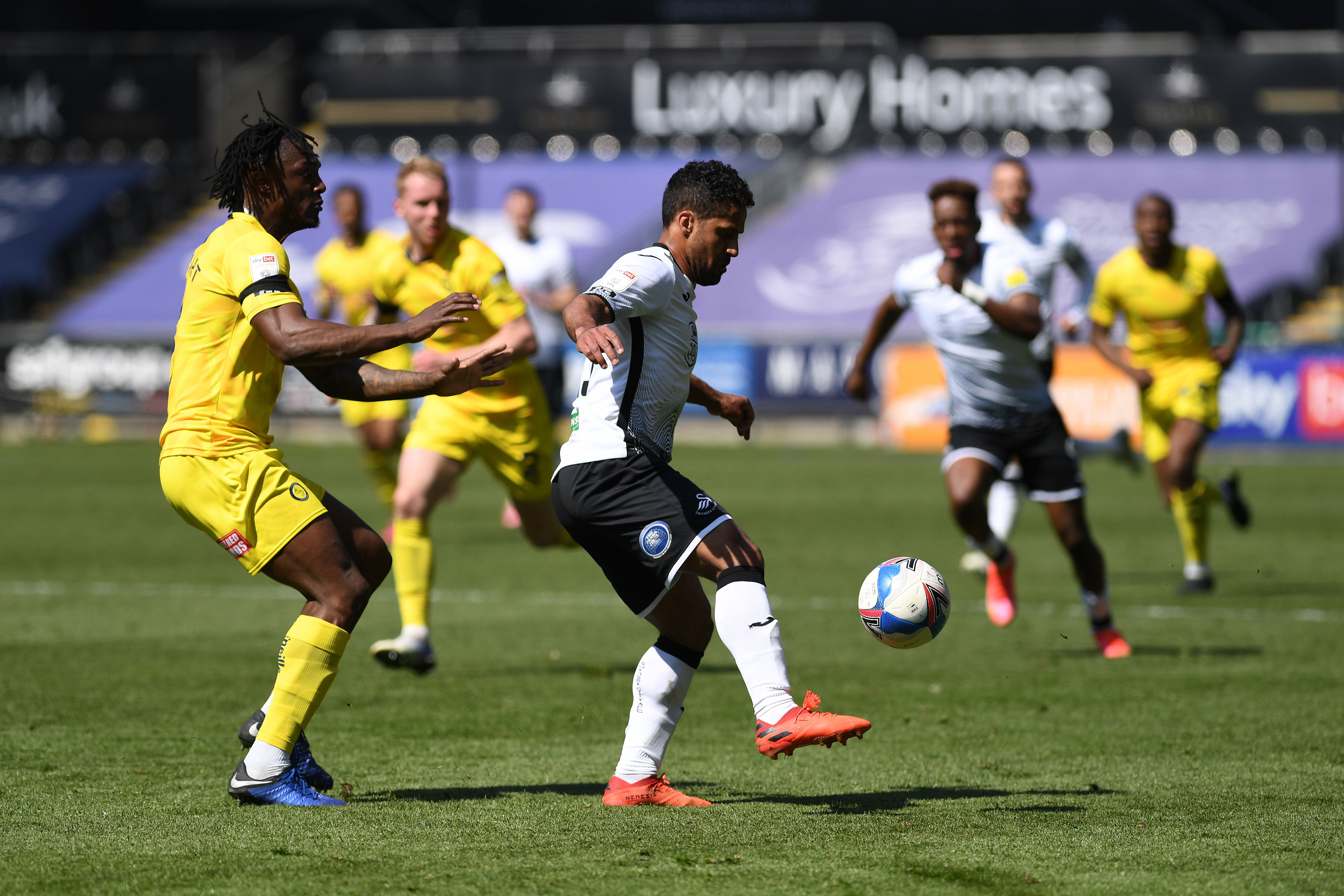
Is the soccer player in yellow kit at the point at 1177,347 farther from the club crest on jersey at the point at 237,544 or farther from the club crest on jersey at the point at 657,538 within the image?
the club crest on jersey at the point at 237,544

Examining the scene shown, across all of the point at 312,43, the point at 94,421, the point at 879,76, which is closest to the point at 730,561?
the point at 94,421

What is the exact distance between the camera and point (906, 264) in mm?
8922

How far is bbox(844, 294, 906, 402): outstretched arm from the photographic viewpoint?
30.2 feet

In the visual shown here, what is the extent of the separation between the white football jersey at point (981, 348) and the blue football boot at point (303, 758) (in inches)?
170

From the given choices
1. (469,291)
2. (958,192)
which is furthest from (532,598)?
(958,192)

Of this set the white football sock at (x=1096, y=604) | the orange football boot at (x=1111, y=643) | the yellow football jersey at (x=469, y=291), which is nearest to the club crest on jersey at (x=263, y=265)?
the yellow football jersey at (x=469, y=291)

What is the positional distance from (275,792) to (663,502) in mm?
1523

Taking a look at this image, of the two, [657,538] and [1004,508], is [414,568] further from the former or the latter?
[1004,508]

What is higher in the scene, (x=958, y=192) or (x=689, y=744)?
(x=958, y=192)

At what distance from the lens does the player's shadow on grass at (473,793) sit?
17.9 ft

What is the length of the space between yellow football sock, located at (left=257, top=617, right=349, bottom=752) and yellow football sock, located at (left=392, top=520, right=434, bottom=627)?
267cm

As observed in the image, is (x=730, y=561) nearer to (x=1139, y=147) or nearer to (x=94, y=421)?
(x=94, y=421)

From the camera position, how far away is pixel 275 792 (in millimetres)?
5305

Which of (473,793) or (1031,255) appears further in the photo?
(1031,255)
